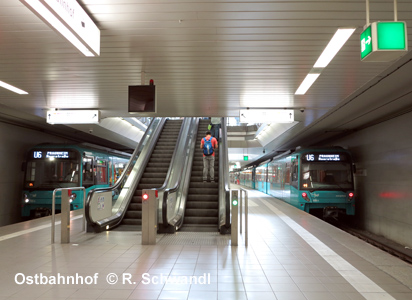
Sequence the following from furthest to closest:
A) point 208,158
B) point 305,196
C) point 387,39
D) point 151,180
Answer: point 305,196, point 151,180, point 208,158, point 387,39

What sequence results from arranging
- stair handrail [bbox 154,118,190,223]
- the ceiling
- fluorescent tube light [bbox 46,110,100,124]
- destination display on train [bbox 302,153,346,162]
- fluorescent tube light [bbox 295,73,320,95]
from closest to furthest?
the ceiling
fluorescent tube light [bbox 295,73,320,95]
stair handrail [bbox 154,118,190,223]
fluorescent tube light [bbox 46,110,100,124]
destination display on train [bbox 302,153,346,162]

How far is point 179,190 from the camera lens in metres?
9.66

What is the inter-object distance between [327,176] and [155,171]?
21.9 feet

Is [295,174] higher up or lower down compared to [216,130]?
lower down

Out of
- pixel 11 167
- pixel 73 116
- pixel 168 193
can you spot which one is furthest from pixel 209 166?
pixel 11 167

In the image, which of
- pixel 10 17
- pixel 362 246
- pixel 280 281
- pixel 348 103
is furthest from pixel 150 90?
pixel 348 103

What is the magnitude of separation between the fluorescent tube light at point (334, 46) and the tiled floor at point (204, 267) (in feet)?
11.8

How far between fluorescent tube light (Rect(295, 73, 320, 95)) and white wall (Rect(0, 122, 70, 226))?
35.7 feet

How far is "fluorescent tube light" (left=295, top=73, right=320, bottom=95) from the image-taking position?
7071mm

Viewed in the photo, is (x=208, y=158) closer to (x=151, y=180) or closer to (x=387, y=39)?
(x=151, y=180)

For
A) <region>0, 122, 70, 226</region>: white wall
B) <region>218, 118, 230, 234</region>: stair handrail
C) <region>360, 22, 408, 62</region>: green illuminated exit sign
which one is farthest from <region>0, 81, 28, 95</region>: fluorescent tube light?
<region>360, 22, 408, 62</region>: green illuminated exit sign

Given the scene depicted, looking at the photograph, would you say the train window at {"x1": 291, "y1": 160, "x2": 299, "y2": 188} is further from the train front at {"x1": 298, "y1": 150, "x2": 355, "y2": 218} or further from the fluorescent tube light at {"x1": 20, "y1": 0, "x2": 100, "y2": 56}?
the fluorescent tube light at {"x1": 20, "y1": 0, "x2": 100, "y2": 56}

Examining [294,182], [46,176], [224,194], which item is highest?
[46,176]

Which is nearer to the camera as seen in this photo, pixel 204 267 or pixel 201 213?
pixel 204 267
